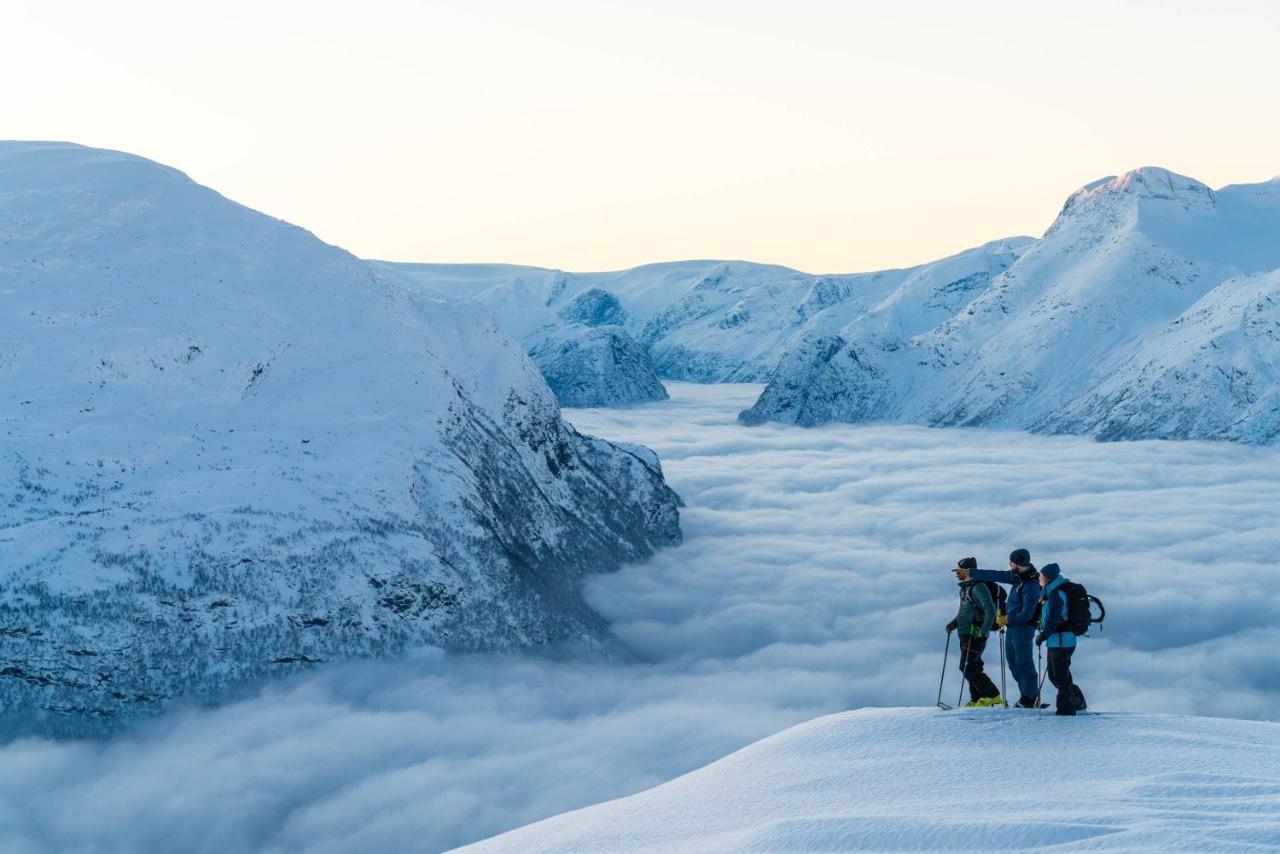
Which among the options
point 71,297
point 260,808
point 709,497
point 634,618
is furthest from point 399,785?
point 709,497

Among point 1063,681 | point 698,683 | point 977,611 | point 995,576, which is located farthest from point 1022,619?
point 698,683

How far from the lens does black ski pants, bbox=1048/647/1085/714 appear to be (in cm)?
2045

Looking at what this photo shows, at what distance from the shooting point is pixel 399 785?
5872 cm

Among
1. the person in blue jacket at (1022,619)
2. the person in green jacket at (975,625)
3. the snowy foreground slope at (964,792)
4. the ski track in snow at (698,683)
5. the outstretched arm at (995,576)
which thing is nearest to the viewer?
the snowy foreground slope at (964,792)

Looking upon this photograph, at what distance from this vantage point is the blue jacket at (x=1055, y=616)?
2048cm

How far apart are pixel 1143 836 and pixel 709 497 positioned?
470ft

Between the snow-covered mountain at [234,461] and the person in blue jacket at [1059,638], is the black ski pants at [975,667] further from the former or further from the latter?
the snow-covered mountain at [234,461]

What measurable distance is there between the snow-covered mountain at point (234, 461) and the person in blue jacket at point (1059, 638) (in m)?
50.3

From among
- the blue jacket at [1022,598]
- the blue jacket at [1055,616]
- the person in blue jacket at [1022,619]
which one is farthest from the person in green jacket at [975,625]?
the blue jacket at [1055,616]

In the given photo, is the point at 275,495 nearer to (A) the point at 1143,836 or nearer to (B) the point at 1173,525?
(A) the point at 1143,836

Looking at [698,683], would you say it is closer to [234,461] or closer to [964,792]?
[234,461]

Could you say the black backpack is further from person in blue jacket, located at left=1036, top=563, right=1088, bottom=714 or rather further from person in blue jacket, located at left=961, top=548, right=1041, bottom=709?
person in blue jacket, located at left=961, top=548, right=1041, bottom=709

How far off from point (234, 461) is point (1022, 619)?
59.4 metres

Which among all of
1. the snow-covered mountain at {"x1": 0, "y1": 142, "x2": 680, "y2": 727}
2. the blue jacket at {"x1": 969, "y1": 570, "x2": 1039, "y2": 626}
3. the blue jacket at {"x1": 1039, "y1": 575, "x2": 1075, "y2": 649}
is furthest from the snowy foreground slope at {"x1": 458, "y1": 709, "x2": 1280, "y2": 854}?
the snow-covered mountain at {"x1": 0, "y1": 142, "x2": 680, "y2": 727}
